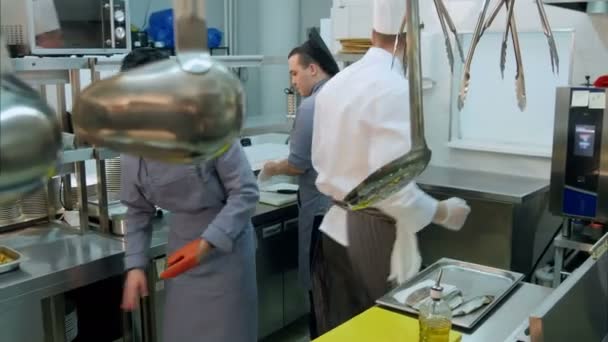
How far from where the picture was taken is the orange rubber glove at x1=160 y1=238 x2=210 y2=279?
5.93 ft

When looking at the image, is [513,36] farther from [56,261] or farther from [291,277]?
[291,277]

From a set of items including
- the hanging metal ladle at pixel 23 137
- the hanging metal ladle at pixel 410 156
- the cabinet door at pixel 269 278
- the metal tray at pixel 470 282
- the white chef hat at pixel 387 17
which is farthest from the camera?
the cabinet door at pixel 269 278

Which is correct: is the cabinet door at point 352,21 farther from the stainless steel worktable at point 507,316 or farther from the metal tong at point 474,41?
the metal tong at point 474,41

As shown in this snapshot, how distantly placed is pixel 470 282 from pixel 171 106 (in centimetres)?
147

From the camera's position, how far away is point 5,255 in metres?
1.98

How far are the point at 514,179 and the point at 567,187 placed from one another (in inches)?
22.6

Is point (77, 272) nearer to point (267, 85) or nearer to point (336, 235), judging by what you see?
point (336, 235)

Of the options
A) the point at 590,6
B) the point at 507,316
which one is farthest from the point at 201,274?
the point at 590,6

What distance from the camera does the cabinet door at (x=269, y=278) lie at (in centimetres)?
282

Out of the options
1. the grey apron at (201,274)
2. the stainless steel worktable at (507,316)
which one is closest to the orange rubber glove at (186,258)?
the grey apron at (201,274)

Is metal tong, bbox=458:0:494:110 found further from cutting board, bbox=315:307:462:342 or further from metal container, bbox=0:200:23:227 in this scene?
metal container, bbox=0:200:23:227

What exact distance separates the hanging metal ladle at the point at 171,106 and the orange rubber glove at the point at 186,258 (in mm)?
1418

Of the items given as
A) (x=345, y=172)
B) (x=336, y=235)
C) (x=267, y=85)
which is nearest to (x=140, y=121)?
(x=345, y=172)

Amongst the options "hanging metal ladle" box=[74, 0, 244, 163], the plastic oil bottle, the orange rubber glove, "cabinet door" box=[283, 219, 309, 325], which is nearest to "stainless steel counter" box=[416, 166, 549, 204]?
"cabinet door" box=[283, 219, 309, 325]
